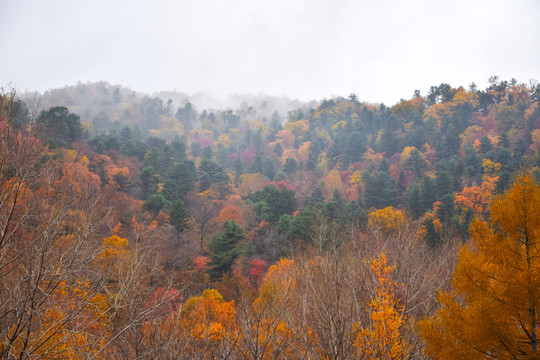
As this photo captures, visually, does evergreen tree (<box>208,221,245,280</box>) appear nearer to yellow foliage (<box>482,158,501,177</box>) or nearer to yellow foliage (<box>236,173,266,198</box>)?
yellow foliage (<box>236,173,266,198</box>)

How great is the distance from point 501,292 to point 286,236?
713 inches

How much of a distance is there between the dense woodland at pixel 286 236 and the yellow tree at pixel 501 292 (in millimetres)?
31

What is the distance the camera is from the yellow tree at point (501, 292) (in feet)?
14.6

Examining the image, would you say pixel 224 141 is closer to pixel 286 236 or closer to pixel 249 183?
pixel 249 183

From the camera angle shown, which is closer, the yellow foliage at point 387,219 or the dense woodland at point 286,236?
the dense woodland at point 286,236

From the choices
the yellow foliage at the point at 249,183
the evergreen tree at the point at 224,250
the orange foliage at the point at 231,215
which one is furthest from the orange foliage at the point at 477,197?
the yellow foliage at the point at 249,183

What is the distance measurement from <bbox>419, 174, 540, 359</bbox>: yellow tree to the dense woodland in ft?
0.10

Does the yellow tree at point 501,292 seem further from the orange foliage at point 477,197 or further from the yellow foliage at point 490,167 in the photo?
the yellow foliage at point 490,167

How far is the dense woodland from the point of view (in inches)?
171

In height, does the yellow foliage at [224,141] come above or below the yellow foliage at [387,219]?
above

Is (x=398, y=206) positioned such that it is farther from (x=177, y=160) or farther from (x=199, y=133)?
(x=199, y=133)

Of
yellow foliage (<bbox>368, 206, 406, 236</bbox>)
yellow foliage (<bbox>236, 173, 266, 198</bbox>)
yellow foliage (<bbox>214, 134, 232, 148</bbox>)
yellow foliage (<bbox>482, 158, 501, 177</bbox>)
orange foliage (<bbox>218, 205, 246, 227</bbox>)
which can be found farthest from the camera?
yellow foliage (<bbox>214, 134, 232, 148</bbox>)

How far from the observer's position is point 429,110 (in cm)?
4481

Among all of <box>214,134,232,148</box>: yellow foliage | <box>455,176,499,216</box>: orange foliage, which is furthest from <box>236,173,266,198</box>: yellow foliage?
<box>455,176,499,216</box>: orange foliage
